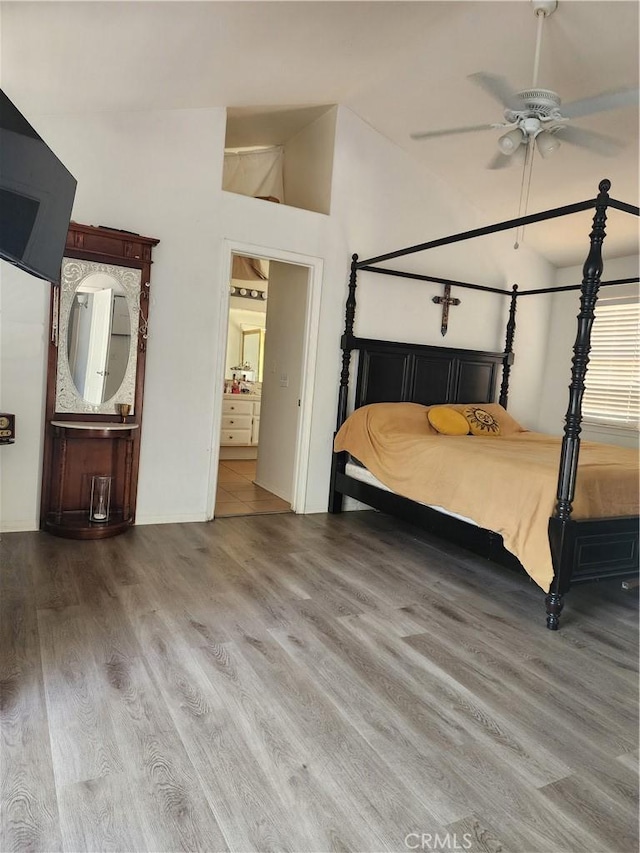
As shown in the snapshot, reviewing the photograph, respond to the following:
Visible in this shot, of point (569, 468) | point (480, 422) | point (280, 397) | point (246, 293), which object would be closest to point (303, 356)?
point (280, 397)

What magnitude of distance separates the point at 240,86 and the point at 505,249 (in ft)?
10.2

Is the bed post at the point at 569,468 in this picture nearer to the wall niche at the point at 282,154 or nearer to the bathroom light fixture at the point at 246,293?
the wall niche at the point at 282,154

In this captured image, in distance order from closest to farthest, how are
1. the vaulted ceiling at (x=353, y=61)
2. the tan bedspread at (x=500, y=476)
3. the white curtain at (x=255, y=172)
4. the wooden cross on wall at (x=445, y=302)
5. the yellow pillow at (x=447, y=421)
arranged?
the vaulted ceiling at (x=353, y=61)
the tan bedspread at (x=500, y=476)
the yellow pillow at (x=447, y=421)
the white curtain at (x=255, y=172)
the wooden cross on wall at (x=445, y=302)

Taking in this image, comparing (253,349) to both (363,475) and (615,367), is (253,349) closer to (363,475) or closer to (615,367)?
(363,475)

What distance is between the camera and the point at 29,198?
6.46 feet

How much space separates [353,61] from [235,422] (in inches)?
187

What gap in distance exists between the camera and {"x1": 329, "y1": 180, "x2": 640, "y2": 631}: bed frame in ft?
9.34

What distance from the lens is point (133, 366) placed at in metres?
4.12

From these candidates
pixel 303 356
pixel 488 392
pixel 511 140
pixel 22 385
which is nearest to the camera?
pixel 511 140

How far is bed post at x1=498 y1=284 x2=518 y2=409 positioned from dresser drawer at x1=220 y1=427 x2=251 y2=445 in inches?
137

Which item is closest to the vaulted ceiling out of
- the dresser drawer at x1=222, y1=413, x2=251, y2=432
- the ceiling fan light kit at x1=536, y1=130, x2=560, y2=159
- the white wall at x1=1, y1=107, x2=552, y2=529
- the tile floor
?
the white wall at x1=1, y1=107, x2=552, y2=529

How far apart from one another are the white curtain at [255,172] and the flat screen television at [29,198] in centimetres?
307

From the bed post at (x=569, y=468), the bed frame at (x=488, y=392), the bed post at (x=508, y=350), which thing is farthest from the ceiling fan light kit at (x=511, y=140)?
the bed post at (x=508, y=350)

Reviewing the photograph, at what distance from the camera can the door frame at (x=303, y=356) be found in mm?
4410
